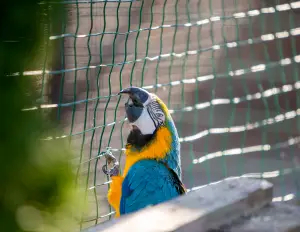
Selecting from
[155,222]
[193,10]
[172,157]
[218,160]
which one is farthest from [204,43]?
[155,222]

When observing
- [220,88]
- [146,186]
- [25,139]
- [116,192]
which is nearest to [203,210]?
[25,139]

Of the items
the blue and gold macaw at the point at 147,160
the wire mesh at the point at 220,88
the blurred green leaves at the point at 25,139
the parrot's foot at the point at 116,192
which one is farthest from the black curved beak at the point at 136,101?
the blurred green leaves at the point at 25,139

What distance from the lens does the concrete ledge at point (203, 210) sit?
107 cm

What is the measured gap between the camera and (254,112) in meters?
4.85

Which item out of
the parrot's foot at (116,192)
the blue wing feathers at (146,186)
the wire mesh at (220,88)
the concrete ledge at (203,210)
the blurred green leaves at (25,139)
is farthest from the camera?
the wire mesh at (220,88)

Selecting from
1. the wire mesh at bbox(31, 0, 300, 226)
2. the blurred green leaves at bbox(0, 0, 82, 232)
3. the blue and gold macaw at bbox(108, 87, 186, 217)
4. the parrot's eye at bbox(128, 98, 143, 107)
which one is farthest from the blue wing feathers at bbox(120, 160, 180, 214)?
the blurred green leaves at bbox(0, 0, 82, 232)

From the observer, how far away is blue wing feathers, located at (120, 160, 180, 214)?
2.31 metres

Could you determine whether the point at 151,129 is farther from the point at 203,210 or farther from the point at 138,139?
the point at 203,210

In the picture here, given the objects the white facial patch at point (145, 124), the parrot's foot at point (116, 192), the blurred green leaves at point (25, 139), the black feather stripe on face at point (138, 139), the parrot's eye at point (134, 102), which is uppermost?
the blurred green leaves at point (25, 139)

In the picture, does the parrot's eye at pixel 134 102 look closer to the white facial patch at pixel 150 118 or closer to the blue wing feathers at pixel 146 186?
the white facial patch at pixel 150 118

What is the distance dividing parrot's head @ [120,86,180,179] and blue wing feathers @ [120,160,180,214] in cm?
7

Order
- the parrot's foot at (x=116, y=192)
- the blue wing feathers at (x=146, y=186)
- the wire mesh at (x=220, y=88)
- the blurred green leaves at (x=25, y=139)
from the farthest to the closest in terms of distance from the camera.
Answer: the wire mesh at (x=220, y=88), the parrot's foot at (x=116, y=192), the blue wing feathers at (x=146, y=186), the blurred green leaves at (x=25, y=139)

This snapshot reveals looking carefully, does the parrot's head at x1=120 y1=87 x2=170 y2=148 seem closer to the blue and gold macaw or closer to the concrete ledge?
the blue and gold macaw

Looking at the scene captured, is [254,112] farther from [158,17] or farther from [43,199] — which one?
[43,199]
